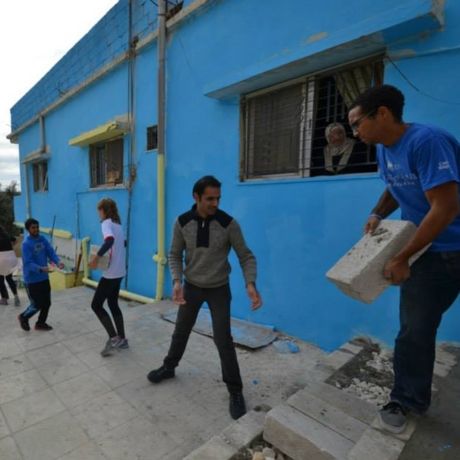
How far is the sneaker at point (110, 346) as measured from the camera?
324cm

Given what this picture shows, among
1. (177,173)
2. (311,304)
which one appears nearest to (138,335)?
(311,304)

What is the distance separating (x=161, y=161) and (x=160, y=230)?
1.09m

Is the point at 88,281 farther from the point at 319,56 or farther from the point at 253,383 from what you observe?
the point at 319,56

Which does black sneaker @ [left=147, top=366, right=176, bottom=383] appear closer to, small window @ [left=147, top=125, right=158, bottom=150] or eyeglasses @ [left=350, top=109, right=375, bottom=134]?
eyeglasses @ [left=350, top=109, right=375, bottom=134]

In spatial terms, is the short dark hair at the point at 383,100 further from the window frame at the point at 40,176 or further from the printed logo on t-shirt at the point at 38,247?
the window frame at the point at 40,176

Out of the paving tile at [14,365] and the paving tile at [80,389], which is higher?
the paving tile at [80,389]

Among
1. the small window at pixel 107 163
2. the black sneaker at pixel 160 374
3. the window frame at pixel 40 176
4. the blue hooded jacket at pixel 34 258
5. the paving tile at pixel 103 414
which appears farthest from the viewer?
the window frame at pixel 40 176

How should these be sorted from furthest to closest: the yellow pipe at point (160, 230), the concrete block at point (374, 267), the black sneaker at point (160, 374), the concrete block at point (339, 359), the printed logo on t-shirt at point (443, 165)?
the yellow pipe at point (160, 230) → the black sneaker at point (160, 374) → the concrete block at point (339, 359) → the concrete block at point (374, 267) → the printed logo on t-shirt at point (443, 165)

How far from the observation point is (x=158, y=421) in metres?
2.25

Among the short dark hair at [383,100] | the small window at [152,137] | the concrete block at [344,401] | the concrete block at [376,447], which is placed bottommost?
the concrete block at [344,401]

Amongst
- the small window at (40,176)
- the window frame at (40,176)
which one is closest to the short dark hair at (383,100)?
the window frame at (40,176)

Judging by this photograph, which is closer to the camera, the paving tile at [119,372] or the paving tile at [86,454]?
the paving tile at [86,454]

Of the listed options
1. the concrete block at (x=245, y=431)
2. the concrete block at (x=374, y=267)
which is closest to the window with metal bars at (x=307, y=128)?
the concrete block at (x=374, y=267)

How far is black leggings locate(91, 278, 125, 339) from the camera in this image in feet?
10.7
